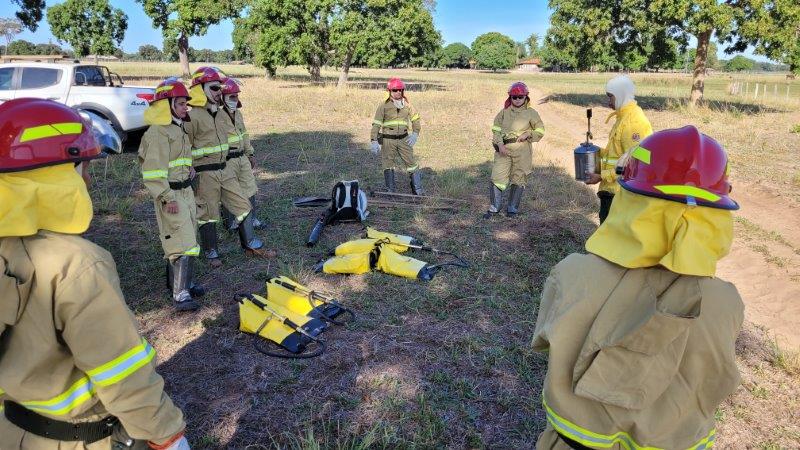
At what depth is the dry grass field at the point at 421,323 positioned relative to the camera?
3.07 meters

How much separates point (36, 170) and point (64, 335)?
1.58ft

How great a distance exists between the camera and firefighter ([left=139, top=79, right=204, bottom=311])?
13.8ft

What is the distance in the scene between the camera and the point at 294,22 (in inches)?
982

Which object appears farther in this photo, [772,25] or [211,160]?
[772,25]

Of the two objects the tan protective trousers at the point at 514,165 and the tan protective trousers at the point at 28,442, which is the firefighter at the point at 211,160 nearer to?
the tan protective trousers at the point at 514,165

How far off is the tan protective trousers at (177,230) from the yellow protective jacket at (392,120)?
4.19 meters

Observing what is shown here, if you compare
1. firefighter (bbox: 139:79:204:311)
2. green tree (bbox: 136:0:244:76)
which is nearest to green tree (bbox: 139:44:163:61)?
green tree (bbox: 136:0:244:76)

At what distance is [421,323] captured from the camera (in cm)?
421

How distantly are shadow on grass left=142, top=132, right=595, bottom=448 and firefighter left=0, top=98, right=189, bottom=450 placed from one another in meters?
1.32

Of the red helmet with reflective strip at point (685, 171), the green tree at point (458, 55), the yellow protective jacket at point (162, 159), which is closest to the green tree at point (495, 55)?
the green tree at point (458, 55)

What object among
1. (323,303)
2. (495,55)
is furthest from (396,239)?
(495,55)

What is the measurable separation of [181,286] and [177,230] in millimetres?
508

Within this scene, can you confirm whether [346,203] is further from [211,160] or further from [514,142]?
[514,142]

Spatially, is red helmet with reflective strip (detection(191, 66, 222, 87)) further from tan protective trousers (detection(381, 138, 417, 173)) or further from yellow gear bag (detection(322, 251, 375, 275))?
tan protective trousers (detection(381, 138, 417, 173))
